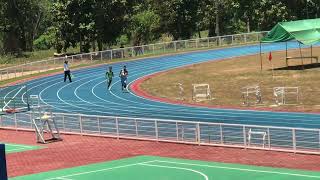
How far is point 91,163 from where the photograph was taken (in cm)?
2039

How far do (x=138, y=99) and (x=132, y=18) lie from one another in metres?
36.2

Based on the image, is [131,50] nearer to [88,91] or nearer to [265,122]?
[88,91]

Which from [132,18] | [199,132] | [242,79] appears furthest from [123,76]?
[132,18]

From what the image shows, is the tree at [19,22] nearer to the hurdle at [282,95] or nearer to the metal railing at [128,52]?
the metal railing at [128,52]

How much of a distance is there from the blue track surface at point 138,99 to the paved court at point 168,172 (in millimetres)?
7472

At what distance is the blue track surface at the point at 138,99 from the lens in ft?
90.3

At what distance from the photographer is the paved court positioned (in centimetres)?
1655

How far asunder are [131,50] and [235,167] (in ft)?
147

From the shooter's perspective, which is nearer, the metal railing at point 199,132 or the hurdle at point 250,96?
the metal railing at point 199,132

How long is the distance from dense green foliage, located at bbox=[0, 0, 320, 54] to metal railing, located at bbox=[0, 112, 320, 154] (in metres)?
38.5

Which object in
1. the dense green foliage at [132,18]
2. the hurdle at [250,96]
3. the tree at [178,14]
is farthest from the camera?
the tree at [178,14]

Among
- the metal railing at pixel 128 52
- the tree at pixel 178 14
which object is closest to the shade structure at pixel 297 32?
the metal railing at pixel 128 52

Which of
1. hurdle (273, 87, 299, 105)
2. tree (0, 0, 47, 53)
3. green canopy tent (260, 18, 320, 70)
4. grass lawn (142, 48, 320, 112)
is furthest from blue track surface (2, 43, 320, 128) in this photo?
tree (0, 0, 47, 53)

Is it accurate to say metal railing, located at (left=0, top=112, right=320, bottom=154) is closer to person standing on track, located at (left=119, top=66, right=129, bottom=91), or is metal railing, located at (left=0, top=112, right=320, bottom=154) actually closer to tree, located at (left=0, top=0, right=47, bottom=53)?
person standing on track, located at (left=119, top=66, right=129, bottom=91)
